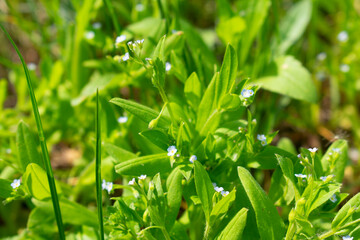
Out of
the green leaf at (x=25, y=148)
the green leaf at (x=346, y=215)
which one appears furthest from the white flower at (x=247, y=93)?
the green leaf at (x=25, y=148)

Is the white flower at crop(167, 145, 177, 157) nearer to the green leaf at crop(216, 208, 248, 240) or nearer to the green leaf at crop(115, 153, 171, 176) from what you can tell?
the green leaf at crop(115, 153, 171, 176)

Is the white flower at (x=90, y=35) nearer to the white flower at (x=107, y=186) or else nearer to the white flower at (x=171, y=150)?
the white flower at (x=107, y=186)

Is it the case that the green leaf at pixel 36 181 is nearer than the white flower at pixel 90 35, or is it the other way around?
the green leaf at pixel 36 181

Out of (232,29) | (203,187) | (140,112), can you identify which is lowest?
(203,187)

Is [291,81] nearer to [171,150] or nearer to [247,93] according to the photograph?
[247,93]

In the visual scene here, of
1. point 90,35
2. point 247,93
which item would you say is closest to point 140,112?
point 247,93
